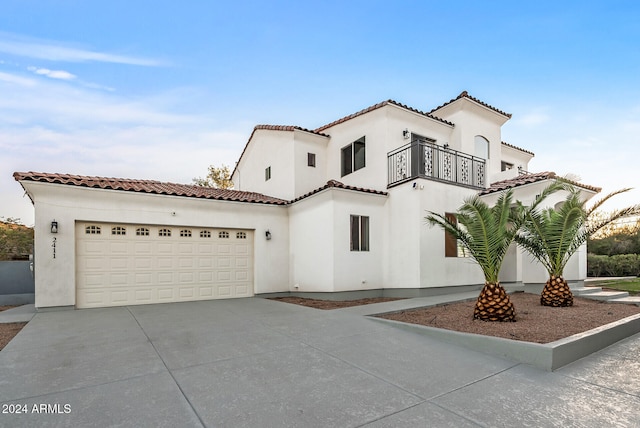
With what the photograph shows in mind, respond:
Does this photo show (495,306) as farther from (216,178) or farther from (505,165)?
(216,178)

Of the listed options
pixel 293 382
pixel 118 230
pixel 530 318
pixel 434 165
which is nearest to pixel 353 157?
pixel 434 165

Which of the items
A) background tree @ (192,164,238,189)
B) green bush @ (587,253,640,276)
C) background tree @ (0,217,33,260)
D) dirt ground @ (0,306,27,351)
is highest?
background tree @ (192,164,238,189)

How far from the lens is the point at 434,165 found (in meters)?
11.6

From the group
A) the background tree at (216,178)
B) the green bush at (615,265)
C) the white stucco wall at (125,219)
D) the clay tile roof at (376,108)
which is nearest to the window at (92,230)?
the white stucco wall at (125,219)

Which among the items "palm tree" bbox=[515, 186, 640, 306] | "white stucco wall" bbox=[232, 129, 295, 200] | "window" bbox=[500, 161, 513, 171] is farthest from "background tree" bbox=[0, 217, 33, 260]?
"window" bbox=[500, 161, 513, 171]

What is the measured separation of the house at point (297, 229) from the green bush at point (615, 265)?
33.1 feet

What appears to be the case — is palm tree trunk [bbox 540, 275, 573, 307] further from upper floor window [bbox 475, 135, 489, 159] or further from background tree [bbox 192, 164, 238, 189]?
background tree [bbox 192, 164, 238, 189]

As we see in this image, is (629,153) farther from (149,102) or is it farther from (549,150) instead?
(149,102)

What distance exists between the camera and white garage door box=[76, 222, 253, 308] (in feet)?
29.3

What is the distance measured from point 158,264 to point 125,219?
5.61 ft

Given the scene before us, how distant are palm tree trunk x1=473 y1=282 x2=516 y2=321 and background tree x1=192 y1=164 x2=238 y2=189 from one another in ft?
78.8

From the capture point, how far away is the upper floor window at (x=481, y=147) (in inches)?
542

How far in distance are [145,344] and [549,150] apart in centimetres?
2082

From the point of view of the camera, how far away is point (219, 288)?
10734 millimetres
